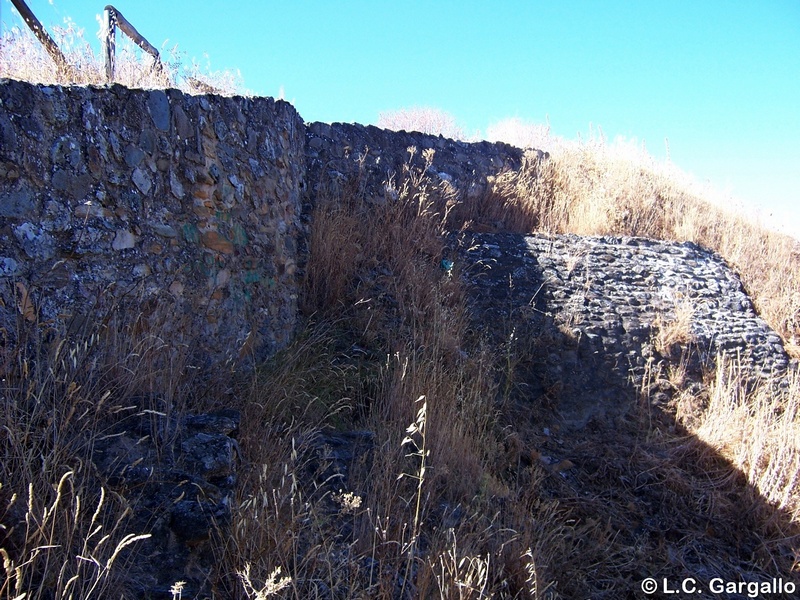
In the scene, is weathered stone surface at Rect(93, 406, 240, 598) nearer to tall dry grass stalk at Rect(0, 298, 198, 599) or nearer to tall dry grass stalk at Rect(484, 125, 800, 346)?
tall dry grass stalk at Rect(0, 298, 198, 599)

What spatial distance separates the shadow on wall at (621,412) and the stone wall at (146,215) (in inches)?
95.7

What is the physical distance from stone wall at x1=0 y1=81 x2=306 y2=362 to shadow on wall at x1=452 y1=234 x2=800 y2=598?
2431 mm

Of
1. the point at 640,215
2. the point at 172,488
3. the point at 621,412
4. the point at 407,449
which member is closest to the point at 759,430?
the point at 621,412

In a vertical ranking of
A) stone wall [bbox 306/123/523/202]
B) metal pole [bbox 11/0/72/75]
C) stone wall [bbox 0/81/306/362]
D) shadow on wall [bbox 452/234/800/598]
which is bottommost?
shadow on wall [bbox 452/234/800/598]

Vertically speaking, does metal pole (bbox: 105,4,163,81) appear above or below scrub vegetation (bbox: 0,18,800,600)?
above

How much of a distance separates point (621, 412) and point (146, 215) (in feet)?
14.9

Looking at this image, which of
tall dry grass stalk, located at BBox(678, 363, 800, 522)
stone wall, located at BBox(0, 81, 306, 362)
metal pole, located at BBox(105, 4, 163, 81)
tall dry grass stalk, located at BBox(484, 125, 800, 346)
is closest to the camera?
stone wall, located at BBox(0, 81, 306, 362)

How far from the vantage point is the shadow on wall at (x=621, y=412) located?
4117mm

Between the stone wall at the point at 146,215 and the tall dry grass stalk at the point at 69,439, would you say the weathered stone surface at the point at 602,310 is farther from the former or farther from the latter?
the tall dry grass stalk at the point at 69,439

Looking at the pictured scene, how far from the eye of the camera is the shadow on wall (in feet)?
13.5

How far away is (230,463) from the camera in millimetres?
2848

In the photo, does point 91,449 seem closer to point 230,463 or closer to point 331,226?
point 230,463

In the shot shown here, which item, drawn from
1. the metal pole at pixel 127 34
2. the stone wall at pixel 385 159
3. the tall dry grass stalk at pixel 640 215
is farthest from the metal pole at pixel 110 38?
the tall dry grass stalk at pixel 640 215

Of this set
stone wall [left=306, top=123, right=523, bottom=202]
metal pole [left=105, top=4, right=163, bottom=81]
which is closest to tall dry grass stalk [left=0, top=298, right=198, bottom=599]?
metal pole [left=105, top=4, right=163, bottom=81]
